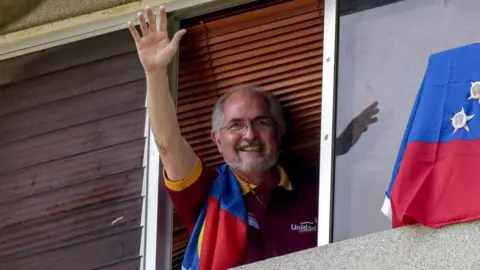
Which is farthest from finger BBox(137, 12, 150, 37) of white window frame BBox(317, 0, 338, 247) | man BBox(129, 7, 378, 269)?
white window frame BBox(317, 0, 338, 247)

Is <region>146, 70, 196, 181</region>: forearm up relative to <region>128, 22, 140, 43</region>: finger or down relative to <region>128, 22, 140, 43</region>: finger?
down

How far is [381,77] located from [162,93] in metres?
0.78

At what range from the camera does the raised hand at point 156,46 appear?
506 centimetres

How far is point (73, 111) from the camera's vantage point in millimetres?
5738

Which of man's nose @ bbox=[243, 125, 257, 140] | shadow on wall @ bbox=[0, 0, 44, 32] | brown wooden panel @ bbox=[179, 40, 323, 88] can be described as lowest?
man's nose @ bbox=[243, 125, 257, 140]

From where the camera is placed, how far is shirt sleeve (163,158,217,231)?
5.20 meters

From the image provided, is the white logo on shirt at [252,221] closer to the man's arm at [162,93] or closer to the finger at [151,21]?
the man's arm at [162,93]

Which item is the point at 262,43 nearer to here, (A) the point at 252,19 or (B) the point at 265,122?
(A) the point at 252,19

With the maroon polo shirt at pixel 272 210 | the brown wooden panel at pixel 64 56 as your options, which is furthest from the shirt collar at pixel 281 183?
the brown wooden panel at pixel 64 56

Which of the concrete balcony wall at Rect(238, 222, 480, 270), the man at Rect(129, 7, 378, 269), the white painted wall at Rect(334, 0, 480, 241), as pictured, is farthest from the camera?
the man at Rect(129, 7, 378, 269)

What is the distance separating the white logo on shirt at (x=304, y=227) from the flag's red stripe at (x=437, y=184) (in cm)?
77

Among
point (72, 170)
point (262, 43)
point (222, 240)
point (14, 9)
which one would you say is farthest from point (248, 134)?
point (14, 9)

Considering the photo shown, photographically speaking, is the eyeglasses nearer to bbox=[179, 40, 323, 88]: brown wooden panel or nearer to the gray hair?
the gray hair

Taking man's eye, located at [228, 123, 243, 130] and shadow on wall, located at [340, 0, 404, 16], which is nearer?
shadow on wall, located at [340, 0, 404, 16]
